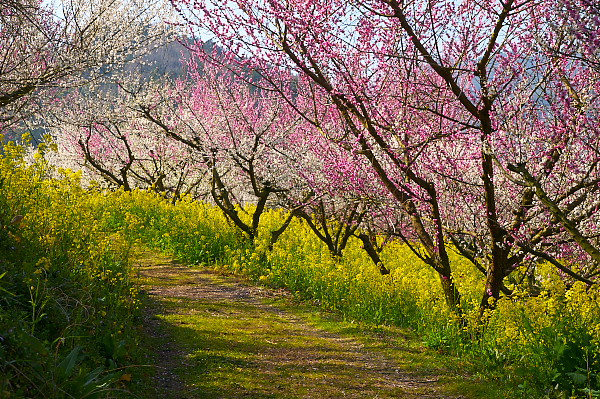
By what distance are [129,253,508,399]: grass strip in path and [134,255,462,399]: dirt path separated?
0.01m

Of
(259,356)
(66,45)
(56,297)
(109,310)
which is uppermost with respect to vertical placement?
(66,45)

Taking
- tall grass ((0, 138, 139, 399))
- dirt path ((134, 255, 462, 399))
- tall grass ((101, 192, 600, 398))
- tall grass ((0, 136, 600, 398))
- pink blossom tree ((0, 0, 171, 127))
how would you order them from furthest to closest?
pink blossom tree ((0, 0, 171, 127)), dirt path ((134, 255, 462, 399)), tall grass ((101, 192, 600, 398)), tall grass ((0, 136, 600, 398)), tall grass ((0, 138, 139, 399))

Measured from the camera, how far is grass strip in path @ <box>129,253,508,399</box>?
617cm

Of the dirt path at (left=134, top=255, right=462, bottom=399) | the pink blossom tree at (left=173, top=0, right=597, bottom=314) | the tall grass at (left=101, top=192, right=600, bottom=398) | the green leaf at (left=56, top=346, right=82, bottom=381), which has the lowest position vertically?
the dirt path at (left=134, top=255, right=462, bottom=399)

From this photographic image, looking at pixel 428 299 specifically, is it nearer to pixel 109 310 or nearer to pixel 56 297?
pixel 109 310

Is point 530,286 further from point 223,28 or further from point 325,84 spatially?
point 223,28

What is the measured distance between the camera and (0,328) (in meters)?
3.98

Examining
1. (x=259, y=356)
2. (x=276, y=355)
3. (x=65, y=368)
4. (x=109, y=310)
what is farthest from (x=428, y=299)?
(x=65, y=368)

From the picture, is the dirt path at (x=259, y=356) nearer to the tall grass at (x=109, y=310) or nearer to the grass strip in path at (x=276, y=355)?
the grass strip in path at (x=276, y=355)

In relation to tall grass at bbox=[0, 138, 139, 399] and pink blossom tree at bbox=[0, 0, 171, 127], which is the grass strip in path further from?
pink blossom tree at bbox=[0, 0, 171, 127]

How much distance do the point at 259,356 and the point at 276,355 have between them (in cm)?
25

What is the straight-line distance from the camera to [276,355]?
7.38m

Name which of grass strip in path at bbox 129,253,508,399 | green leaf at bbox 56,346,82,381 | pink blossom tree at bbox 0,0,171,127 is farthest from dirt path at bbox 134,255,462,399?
pink blossom tree at bbox 0,0,171,127

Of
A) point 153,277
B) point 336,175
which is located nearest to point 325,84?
point 336,175
